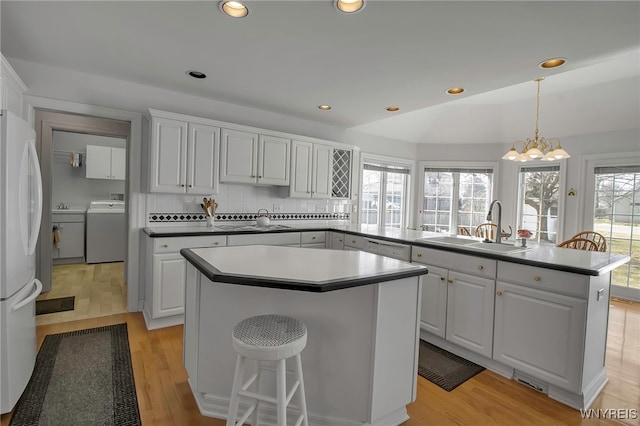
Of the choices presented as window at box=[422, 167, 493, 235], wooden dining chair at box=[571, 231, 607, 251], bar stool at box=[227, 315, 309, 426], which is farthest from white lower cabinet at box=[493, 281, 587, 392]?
window at box=[422, 167, 493, 235]

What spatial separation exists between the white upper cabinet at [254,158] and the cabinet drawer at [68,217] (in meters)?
3.49

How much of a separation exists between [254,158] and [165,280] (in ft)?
5.35

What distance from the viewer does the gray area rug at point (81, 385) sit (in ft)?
5.80

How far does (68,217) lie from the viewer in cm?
530

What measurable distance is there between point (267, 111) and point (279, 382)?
3.49 meters

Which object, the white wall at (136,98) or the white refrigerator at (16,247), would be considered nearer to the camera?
the white refrigerator at (16,247)

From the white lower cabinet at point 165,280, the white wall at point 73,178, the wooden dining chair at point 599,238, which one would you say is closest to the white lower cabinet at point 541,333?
the wooden dining chair at point 599,238

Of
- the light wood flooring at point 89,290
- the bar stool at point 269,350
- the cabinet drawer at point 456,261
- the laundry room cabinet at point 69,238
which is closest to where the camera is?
the bar stool at point 269,350

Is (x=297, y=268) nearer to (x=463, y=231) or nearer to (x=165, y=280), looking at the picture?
(x=165, y=280)

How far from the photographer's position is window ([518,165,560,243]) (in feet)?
16.7

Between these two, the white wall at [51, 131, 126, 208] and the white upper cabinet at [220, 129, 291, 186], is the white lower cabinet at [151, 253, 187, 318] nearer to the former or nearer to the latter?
the white upper cabinet at [220, 129, 291, 186]

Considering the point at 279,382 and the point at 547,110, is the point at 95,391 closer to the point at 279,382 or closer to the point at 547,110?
the point at 279,382

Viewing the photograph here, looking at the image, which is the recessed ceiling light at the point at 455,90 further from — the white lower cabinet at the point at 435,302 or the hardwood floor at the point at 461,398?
the hardwood floor at the point at 461,398

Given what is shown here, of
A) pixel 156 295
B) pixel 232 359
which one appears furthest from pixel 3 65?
pixel 232 359
